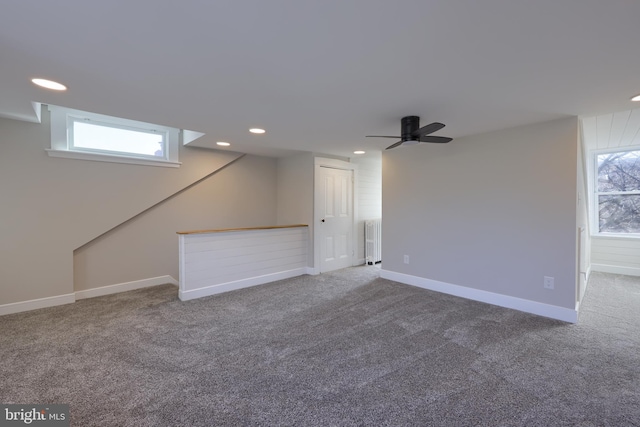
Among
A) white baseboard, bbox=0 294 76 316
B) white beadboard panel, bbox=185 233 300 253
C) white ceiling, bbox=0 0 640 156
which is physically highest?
white ceiling, bbox=0 0 640 156

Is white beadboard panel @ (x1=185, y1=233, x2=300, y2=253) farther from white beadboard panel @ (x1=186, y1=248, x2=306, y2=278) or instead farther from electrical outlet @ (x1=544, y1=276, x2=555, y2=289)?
electrical outlet @ (x1=544, y1=276, x2=555, y2=289)

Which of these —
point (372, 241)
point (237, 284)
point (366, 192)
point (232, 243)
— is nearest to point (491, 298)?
point (372, 241)

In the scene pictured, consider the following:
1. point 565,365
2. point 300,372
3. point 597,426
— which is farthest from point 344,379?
point 565,365

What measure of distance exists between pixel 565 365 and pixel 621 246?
4.19 m

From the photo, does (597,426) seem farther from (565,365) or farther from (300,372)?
(300,372)

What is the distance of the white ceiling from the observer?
51.2 inches

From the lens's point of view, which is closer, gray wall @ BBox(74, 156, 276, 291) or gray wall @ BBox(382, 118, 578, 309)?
gray wall @ BBox(382, 118, 578, 309)

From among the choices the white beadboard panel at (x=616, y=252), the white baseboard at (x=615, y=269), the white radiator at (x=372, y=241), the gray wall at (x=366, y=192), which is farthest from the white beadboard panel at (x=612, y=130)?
the white radiator at (x=372, y=241)

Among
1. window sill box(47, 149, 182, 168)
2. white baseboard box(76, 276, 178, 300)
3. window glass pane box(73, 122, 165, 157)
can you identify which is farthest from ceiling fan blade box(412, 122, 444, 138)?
white baseboard box(76, 276, 178, 300)

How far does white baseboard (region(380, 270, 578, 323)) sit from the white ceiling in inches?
80.0

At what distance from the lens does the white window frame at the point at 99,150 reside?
11.0 ft

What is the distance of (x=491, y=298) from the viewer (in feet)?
11.3

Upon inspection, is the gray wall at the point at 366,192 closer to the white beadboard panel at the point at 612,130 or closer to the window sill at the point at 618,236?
the white beadboard panel at the point at 612,130

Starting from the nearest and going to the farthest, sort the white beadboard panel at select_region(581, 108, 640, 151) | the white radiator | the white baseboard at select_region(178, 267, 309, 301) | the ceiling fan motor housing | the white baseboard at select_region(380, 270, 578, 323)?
the ceiling fan motor housing < the white baseboard at select_region(380, 270, 578, 323) < the white beadboard panel at select_region(581, 108, 640, 151) < the white baseboard at select_region(178, 267, 309, 301) < the white radiator
